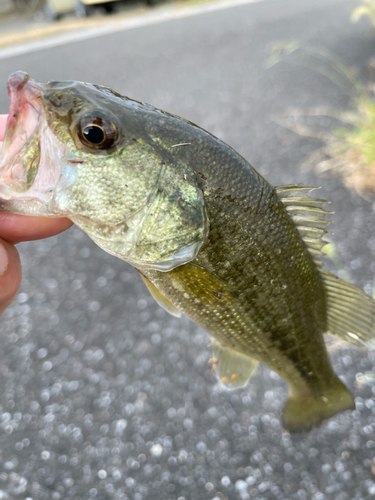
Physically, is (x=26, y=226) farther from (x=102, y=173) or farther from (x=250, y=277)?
(x=250, y=277)

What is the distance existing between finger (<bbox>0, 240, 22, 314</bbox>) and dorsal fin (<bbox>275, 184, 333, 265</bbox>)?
595 millimetres

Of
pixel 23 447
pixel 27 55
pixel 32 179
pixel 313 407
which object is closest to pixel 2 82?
pixel 27 55

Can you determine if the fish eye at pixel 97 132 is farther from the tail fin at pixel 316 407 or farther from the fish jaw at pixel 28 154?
the tail fin at pixel 316 407

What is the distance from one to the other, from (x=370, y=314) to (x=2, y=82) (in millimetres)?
5038

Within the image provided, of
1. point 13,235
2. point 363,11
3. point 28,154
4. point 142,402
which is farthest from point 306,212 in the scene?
point 363,11

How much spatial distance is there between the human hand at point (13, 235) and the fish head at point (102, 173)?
0.17m

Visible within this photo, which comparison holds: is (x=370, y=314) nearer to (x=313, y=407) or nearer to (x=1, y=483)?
(x=313, y=407)

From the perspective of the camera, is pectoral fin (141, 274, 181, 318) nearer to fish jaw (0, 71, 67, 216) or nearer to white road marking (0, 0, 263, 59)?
fish jaw (0, 71, 67, 216)

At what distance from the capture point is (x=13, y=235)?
2.72 feet

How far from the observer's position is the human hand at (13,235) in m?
0.76

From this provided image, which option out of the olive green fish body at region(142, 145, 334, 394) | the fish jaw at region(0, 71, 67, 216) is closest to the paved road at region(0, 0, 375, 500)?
the olive green fish body at region(142, 145, 334, 394)

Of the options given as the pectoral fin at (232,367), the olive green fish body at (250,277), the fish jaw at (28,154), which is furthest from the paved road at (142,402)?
the fish jaw at (28,154)

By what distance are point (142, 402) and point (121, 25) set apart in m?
6.72

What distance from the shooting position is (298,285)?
2.56ft
